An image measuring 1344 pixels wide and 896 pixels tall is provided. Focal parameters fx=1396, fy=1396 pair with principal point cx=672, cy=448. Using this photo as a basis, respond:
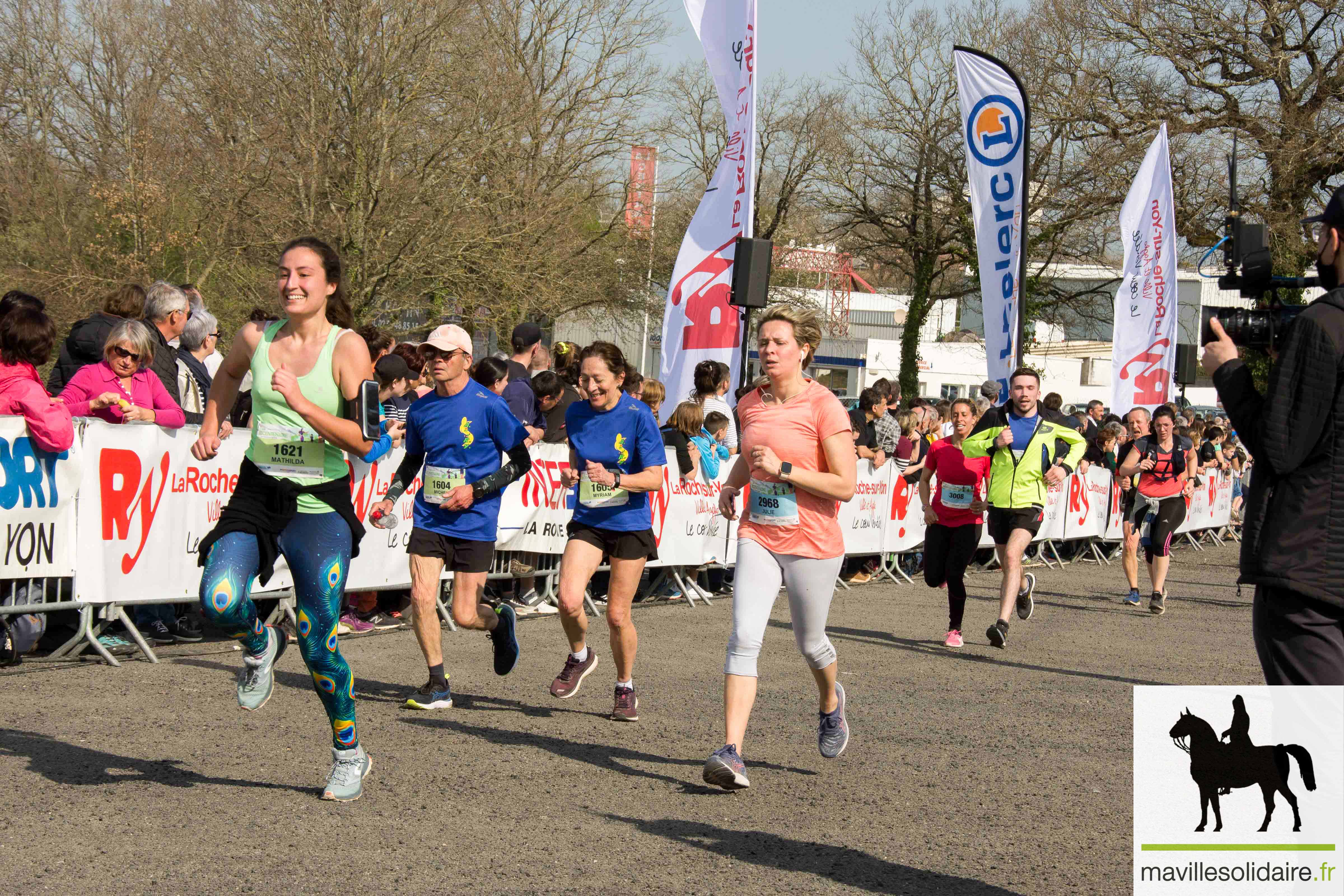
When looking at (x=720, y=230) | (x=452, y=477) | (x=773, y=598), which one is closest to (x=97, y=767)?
(x=452, y=477)

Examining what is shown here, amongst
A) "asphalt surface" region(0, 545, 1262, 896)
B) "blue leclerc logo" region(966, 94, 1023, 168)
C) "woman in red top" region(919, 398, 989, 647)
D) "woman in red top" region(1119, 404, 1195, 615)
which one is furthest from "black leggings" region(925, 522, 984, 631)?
"blue leclerc logo" region(966, 94, 1023, 168)

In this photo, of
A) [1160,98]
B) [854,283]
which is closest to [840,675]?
[1160,98]

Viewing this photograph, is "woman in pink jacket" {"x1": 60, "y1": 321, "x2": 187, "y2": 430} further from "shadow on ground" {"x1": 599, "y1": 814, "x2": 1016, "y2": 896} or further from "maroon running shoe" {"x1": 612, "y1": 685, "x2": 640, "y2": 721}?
"shadow on ground" {"x1": 599, "y1": 814, "x2": 1016, "y2": 896}

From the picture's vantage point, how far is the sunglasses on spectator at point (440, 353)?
720cm

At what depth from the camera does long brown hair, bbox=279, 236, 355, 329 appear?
5223 millimetres

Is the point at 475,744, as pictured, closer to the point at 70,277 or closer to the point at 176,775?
the point at 176,775

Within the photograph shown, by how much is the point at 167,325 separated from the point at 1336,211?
7581mm

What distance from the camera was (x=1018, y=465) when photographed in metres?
11.1

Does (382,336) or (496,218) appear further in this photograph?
(496,218)

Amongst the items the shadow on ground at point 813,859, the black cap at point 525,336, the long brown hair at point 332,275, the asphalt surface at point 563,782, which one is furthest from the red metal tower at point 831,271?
the shadow on ground at point 813,859

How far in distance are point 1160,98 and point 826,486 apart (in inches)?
1128

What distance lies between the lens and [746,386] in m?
13.6

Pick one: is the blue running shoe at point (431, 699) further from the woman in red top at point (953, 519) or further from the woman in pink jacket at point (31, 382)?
the woman in red top at point (953, 519)

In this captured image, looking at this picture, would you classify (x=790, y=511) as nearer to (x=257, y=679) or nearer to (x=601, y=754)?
(x=601, y=754)
